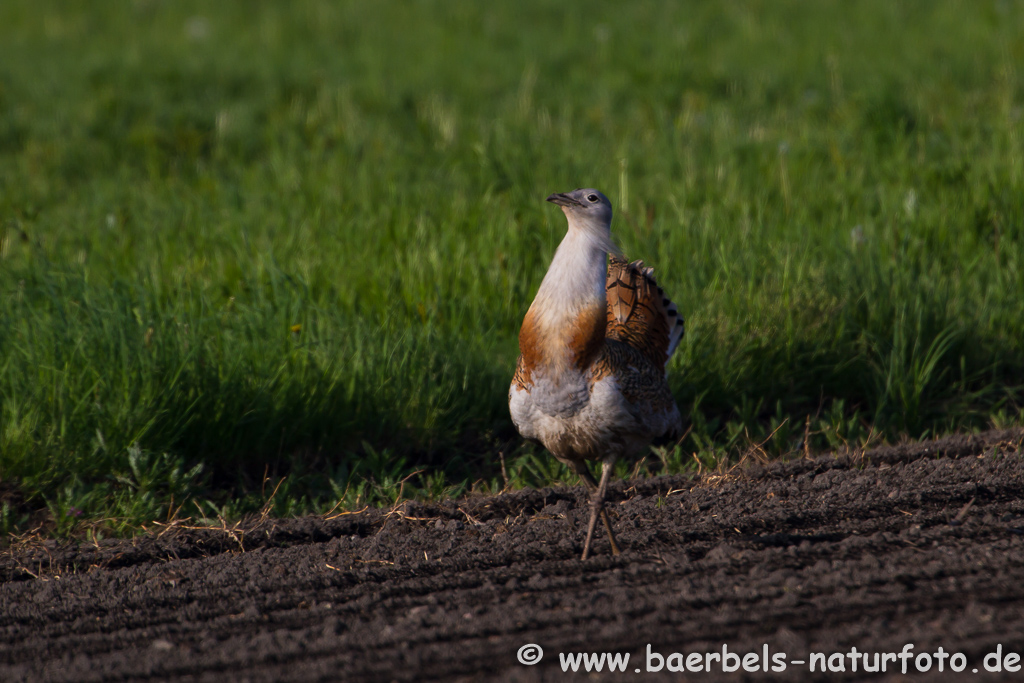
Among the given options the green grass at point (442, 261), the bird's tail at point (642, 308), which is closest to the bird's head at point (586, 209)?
the bird's tail at point (642, 308)

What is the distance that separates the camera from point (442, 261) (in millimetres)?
5531

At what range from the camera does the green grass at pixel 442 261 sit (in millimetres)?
4488

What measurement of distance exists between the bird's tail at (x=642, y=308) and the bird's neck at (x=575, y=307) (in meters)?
0.72

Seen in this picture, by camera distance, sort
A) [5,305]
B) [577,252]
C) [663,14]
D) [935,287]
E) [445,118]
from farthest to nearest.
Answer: [663,14] → [445,118] → [935,287] → [5,305] → [577,252]

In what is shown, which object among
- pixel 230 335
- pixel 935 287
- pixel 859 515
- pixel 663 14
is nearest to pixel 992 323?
pixel 935 287

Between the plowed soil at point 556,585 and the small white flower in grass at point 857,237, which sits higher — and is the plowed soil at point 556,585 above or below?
below

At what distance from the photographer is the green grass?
4488mm

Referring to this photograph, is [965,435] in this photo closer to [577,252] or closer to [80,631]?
[577,252]

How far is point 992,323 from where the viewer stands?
5.23 metres

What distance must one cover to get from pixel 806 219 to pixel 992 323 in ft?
4.05

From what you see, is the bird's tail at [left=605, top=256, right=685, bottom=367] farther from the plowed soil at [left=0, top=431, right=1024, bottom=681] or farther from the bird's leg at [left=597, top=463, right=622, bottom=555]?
the bird's leg at [left=597, top=463, right=622, bottom=555]

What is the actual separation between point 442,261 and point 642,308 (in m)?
1.62

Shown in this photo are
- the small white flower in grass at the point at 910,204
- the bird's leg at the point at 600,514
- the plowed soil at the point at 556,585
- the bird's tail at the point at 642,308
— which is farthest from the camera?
the small white flower in grass at the point at 910,204

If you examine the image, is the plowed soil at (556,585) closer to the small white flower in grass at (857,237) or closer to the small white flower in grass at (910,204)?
the small white flower in grass at (857,237)
